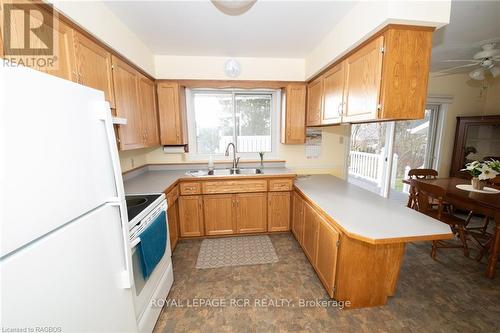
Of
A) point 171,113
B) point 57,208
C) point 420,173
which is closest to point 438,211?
point 420,173

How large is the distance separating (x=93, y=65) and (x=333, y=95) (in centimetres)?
226

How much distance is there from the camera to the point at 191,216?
2730mm

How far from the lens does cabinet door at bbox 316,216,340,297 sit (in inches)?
65.7

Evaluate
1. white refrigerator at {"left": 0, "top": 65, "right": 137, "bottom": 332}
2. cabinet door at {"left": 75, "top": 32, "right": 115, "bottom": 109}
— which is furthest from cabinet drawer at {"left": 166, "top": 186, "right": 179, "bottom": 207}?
white refrigerator at {"left": 0, "top": 65, "right": 137, "bottom": 332}

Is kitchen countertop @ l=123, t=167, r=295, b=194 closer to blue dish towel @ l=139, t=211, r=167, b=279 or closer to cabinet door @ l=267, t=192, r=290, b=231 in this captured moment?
cabinet door @ l=267, t=192, r=290, b=231

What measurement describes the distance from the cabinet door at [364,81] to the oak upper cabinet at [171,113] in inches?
83.9

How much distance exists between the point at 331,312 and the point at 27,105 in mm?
2230

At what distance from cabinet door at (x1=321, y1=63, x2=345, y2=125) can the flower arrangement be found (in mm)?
1825

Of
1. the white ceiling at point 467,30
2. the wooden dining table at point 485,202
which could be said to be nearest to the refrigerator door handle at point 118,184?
the white ceiling at point 467,30

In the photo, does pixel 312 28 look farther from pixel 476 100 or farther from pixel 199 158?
pixel 476 100

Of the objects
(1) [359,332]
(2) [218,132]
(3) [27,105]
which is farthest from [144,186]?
(1) [359,332]

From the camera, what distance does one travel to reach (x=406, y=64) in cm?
150

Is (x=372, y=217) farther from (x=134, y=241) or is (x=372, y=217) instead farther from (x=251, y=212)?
(x=134, y=241)

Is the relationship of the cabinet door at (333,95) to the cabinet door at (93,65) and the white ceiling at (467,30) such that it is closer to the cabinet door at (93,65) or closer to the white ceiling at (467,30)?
the white ceiling at (467,30)
